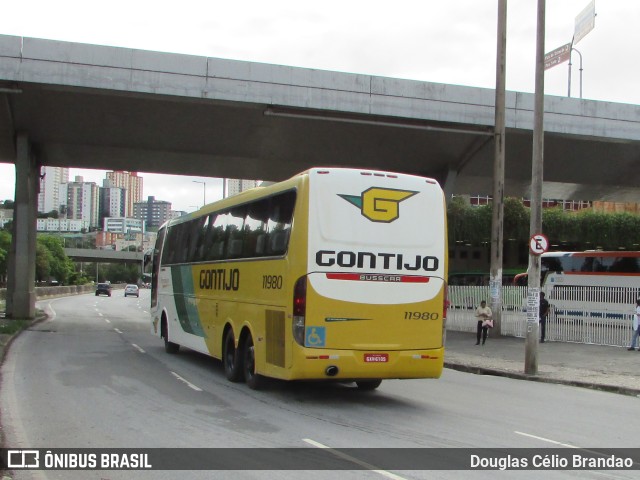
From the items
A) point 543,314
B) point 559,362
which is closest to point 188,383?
point 559,362

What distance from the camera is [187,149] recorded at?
29.6 meters

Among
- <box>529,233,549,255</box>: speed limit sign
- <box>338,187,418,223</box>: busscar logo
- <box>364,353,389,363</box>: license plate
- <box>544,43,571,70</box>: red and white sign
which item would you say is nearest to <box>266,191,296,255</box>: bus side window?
<box>338,187,418,223</box>: busscar logo

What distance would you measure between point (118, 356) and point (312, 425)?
9684 millimetres

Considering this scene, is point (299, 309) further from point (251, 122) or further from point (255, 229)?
point (251, 122)

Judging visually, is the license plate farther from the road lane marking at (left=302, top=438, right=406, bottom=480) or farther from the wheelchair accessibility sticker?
the road lane marking at (left=302, top=438, right=406, bottom=480)

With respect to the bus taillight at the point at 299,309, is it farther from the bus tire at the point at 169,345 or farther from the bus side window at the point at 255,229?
the bus tire at the point at 169,345

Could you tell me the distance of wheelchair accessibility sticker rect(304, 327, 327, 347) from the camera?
10.5 m

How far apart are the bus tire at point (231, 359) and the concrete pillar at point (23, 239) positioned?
1732 cm

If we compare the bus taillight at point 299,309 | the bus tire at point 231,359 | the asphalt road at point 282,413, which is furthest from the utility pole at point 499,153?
the bus taillight at point 299,309

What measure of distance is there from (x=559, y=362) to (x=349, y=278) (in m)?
10.1

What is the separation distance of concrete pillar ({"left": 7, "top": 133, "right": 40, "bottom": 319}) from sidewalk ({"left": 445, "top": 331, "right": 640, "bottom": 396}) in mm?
17582

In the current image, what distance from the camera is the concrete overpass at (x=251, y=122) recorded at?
2264 cm

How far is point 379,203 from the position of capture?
36.1 feet

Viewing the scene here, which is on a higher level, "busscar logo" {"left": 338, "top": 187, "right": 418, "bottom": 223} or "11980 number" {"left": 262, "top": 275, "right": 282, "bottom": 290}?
"busscar logo" {"left": 338, "top": 187, "right": 418, "bottom": 223}
